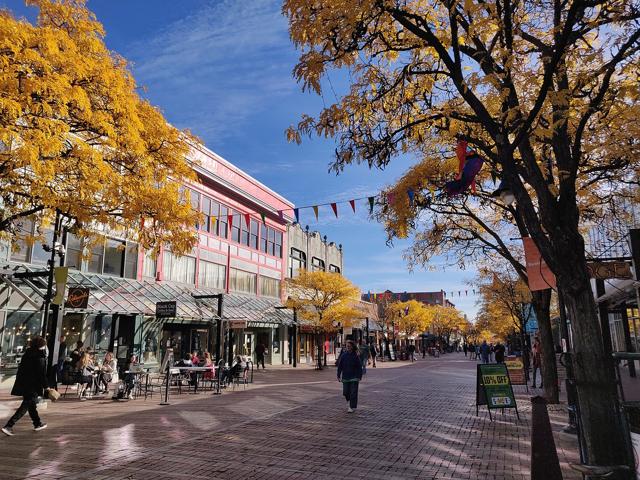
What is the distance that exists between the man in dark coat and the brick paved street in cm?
43

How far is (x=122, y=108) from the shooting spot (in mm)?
10719

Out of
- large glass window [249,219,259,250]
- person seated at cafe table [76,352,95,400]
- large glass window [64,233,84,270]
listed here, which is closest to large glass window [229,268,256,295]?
large glass window [249,219,259,250]

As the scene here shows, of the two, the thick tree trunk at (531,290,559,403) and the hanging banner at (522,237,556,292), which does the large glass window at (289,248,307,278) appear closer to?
the thick tree trunk at (531,290,559,403)

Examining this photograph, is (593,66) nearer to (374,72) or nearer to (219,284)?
(374,72)

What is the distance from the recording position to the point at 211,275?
30094mm

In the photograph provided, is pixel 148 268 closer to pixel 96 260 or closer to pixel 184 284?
pixel 184 284

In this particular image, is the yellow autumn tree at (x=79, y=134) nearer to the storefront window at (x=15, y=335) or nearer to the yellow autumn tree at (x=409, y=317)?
the storefront window at (x=15, y=335)

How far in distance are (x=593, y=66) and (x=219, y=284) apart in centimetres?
2506

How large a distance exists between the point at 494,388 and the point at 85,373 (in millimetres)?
11744

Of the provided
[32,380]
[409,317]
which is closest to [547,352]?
[32,380]

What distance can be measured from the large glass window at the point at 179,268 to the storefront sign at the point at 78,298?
30.6ft

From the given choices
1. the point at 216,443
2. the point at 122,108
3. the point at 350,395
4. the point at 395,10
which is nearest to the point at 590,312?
the point at 395,10

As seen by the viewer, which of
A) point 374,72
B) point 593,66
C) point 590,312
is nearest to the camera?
point 590,312

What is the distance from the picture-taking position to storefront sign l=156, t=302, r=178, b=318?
20.0 m
